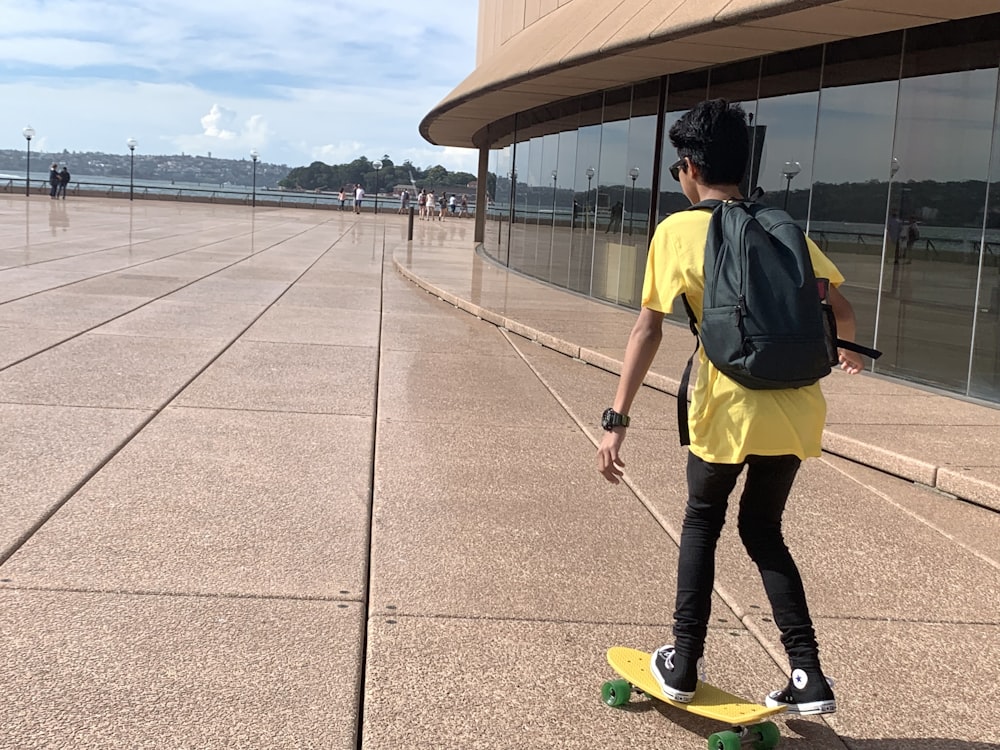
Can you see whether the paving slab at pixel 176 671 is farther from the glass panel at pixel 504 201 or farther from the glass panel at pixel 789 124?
the glass panel at pixel 504 201

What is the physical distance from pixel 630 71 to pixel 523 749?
43.1 ft

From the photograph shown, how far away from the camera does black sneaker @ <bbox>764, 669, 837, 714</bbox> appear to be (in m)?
3.30

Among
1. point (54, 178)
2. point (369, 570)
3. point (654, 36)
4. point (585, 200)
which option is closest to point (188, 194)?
point (54, 178)

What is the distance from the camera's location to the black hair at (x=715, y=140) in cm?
331

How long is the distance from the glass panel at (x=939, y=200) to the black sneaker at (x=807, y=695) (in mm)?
7790

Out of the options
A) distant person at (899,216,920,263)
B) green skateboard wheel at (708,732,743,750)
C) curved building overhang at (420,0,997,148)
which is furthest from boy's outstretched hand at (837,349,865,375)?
distant person at (899,216,920,263)

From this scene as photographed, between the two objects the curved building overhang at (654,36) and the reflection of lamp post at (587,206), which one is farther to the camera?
the reflection of lamp post at (587,206)

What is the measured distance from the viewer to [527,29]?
21.6 metres

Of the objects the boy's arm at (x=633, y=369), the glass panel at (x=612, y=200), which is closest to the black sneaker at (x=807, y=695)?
the boy's arm at (x=633, y=369)

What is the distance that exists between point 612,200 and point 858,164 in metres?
6.99

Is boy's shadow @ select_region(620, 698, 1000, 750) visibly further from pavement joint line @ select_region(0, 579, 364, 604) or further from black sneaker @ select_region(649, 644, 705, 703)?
pavement joint line @ select_region(0, 579, 364, 604)

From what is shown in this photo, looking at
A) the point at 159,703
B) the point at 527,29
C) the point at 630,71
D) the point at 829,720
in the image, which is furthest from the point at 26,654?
the point at 527,29

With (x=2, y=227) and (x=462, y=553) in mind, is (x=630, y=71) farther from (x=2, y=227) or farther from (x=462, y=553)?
(x=2, y=227)

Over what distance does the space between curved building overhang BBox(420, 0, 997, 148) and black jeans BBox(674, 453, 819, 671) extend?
700cm
